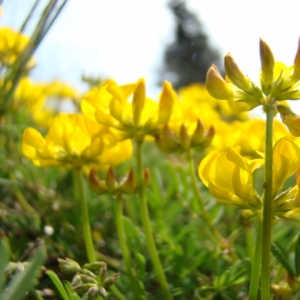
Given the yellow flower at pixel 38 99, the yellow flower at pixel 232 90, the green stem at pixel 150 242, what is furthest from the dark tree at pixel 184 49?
the yellow flower at pixel 232 90

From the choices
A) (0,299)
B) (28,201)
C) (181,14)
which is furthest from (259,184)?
(181,14)

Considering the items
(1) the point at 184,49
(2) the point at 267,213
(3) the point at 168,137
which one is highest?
(1) the point at 184,49

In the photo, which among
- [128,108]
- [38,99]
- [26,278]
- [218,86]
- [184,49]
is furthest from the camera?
[184,49]

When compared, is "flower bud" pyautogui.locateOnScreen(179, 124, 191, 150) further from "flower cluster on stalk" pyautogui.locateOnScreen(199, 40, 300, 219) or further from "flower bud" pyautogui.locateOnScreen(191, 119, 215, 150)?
"flower cluster on stalk" pyautogui.locateOnScreen(199, 40, 300, 219)

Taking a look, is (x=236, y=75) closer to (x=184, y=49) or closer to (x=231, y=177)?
(x=231, y=177)

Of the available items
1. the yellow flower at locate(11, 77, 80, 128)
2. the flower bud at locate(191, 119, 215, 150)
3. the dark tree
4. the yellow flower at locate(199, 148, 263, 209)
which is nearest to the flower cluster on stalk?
the yellow flower at locate(199, 148, 263, 209)

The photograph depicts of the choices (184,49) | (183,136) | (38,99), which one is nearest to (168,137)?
(183,136)
